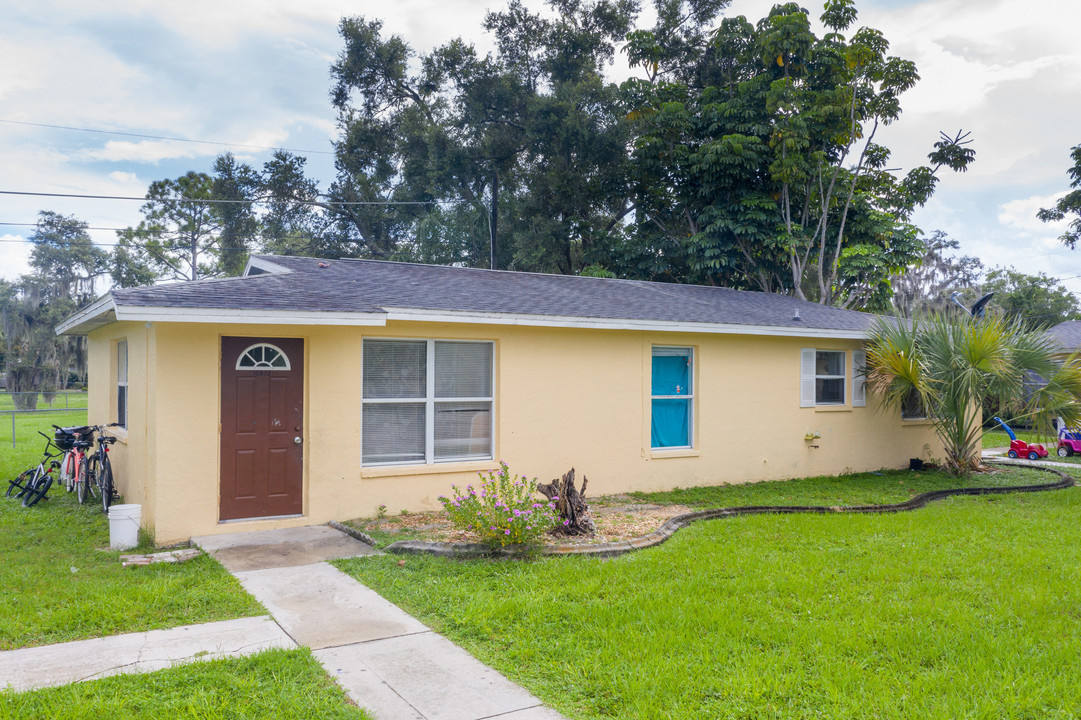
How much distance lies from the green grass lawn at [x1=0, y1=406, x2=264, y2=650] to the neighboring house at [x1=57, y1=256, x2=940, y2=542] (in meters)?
0.91

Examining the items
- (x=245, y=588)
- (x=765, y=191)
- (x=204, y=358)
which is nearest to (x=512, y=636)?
(x=245, y=588)

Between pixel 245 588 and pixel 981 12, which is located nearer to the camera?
pixel 245 588

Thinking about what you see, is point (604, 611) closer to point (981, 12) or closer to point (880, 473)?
point (880, 473)

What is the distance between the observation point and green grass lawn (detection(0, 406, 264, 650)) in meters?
4.97

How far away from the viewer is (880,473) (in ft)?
43.9

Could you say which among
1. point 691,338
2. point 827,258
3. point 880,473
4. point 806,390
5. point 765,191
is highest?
point 765,191

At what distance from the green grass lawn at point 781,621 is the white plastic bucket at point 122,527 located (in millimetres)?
2543

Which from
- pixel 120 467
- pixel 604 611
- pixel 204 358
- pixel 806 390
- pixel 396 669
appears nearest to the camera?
pixel 396 669

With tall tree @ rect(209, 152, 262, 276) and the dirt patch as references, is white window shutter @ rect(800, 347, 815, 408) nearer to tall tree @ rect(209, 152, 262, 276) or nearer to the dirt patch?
the dirt patch

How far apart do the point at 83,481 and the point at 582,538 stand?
7.33m

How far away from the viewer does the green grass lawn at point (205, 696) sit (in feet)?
12.1

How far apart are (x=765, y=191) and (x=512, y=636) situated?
20215mm

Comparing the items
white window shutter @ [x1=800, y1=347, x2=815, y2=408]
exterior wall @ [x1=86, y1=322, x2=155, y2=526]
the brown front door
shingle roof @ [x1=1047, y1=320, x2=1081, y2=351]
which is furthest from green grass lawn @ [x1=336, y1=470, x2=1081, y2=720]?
shingle roof @ [x1=1047, y1=320, x2=1081, y2=351]

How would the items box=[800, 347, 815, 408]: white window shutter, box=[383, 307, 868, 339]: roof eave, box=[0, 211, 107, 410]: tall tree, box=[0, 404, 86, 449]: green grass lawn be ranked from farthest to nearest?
box=[0, 211, 107, 410]: tall tree → box=[0, 404, 86, 449]: green grass lawn → box=[800, 347, 815, 408]: white window shutter → box=[383, 307, 868, 339]: roof eave
